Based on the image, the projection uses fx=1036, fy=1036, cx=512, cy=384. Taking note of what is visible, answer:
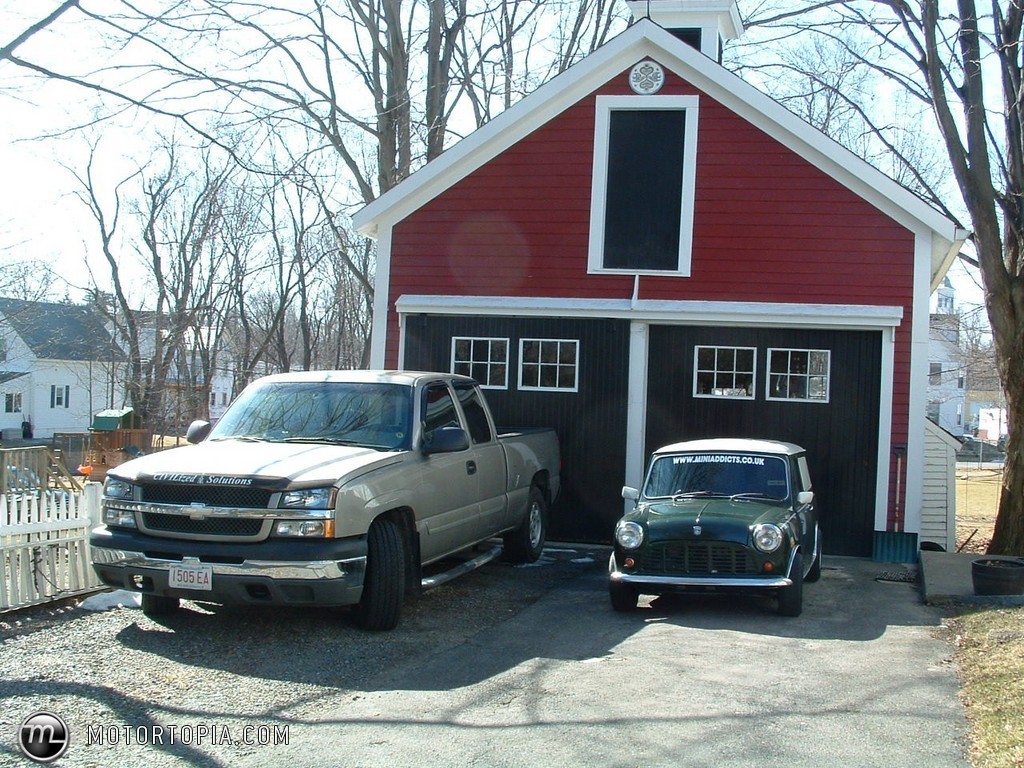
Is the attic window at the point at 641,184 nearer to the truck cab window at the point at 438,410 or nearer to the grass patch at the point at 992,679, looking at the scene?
the truck cab window at the point at 438,410

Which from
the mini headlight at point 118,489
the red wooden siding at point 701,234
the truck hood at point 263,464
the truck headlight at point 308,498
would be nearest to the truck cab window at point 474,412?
the truck hood at point 263,464

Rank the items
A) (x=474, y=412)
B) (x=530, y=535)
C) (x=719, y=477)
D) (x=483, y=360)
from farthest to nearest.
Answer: (x=483, y=360) → (x=530, y=535) → (x=474, y=412) → (x=719, y=477)

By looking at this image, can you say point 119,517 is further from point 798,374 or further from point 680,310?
point 798,374

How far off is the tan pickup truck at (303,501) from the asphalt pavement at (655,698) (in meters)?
0.88

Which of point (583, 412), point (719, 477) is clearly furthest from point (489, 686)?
point (583, 412)

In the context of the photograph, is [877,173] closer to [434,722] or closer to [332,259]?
[434,722]

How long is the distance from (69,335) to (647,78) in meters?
48.8

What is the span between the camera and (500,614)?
877 cm

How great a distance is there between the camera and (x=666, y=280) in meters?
13.5

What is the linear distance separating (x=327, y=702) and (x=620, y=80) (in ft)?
32.7

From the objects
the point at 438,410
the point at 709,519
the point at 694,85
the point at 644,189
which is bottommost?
the point at 709,519

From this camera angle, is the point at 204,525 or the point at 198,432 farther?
the point at 198,432

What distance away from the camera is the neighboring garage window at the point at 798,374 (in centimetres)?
1316

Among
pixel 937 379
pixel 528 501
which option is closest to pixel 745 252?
pixel 528 501
